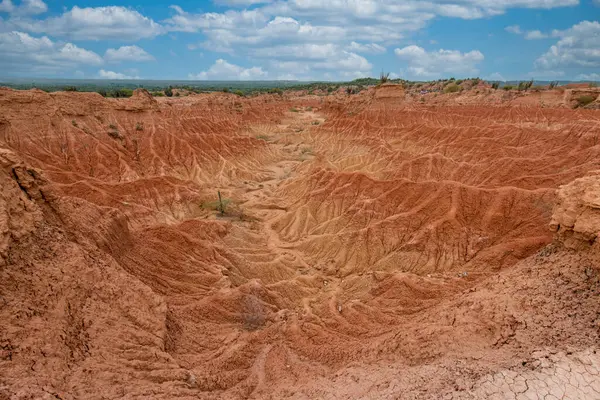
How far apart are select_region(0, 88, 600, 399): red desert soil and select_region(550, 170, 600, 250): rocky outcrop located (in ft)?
0.19

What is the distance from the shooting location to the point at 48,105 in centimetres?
3356

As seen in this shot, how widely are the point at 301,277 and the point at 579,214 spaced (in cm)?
1246

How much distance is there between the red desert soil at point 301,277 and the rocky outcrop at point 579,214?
0.19 feet

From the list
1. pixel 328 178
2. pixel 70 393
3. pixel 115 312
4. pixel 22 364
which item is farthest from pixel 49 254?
pixel 328 178

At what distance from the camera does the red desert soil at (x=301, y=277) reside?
7.43m

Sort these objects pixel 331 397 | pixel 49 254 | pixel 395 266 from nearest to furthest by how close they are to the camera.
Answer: pixel 331 397, pixel 49 254, pixel 395 266

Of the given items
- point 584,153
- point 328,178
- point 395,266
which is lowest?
point 395,266

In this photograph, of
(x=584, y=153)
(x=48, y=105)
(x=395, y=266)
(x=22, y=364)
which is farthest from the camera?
(x=48, y=105)

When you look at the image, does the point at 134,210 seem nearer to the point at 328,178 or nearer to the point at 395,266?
the point at 328,178

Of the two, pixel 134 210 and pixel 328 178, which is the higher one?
pixel 328 178

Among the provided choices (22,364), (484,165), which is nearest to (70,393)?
(22,364)

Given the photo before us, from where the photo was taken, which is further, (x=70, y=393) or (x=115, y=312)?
(x=115, y=312)

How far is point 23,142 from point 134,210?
49.6ft

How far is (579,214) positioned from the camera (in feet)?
32.6
